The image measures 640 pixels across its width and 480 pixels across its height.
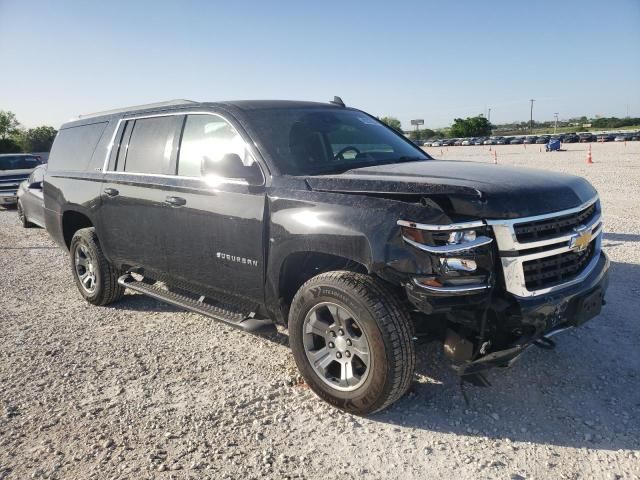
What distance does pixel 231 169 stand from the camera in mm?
3568

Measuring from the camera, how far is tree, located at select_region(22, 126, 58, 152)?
57828mm

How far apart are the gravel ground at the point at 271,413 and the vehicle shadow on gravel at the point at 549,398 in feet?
0.04

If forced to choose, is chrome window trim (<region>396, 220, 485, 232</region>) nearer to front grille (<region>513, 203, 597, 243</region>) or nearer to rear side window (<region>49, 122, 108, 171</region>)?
front grille (<region>513, 203, 597, 243</region>)

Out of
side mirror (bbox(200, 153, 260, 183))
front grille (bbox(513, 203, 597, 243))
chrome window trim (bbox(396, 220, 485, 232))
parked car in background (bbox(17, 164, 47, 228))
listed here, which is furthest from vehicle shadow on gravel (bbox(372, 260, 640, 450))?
parked car in background (bbox(17, 164, 47, 228))

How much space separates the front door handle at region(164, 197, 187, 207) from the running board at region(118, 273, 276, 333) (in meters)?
0.80

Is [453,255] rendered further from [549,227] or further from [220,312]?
[220,312]

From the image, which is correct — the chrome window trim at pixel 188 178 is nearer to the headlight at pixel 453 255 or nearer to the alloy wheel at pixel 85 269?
the alloy wheel at pixel 85 269

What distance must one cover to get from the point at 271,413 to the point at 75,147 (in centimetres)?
408

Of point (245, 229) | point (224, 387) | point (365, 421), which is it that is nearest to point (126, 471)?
point (224, 387)

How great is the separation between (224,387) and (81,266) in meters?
3.02

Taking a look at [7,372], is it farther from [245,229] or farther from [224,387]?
[245,229]

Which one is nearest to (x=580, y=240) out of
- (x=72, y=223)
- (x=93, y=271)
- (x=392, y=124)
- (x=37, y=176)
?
(x=93, y=271)

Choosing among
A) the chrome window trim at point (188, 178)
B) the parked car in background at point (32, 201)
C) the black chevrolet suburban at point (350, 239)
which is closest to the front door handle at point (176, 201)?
the black chevrolet suburban at point (350, 239)

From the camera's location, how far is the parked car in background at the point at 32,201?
10.0 metres
